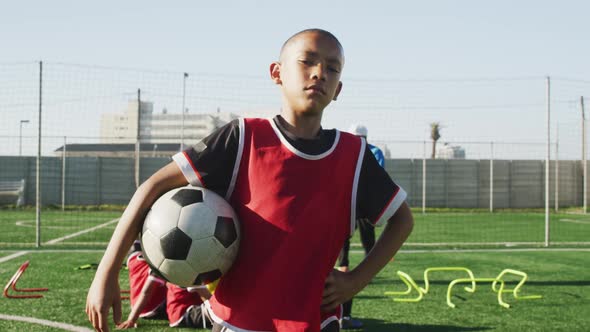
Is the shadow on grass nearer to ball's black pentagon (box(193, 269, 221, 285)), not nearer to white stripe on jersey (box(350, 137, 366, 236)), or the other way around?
white stripe on jersey (box(350, 137, 366, 236))

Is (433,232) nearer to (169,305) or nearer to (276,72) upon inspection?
(169,305)

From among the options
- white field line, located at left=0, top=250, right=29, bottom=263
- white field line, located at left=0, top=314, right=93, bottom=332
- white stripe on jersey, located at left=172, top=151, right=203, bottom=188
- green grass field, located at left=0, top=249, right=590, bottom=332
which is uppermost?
white stripe on jersey, located at left=172, top=151, right=203, bottom=188

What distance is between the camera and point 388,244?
94.9 inches

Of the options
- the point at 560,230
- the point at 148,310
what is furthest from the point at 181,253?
the point at 560,230

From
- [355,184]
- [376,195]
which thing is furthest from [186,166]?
[376,195]

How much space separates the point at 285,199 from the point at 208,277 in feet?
1.40

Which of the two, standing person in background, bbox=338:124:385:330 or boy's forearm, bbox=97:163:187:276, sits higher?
boy's forearm, bbox=97:163:187:276

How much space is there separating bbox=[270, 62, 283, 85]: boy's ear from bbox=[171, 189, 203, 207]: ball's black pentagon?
1.84 feet

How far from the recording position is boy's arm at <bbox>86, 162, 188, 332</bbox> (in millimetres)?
2041

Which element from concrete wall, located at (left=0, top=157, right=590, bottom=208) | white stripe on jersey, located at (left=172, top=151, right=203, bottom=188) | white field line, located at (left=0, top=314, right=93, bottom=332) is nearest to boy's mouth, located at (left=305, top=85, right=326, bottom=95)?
white stripe on jersey, located at (left=172, top=151, right=203, bottom=188)

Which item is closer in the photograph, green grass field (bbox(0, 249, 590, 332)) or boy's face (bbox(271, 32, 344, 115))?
boy's face (bbox(271, 32, 344, 115))

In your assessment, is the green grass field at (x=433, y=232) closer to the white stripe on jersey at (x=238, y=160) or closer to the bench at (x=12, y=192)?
the bench at (x=12, y=192)

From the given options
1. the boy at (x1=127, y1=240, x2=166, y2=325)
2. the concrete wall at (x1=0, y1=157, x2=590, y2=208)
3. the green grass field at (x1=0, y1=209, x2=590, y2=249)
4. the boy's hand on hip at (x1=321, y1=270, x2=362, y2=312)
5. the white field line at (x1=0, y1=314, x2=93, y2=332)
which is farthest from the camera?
the concrete wall at (x1=0, y1=157, x2=590, y2=208)

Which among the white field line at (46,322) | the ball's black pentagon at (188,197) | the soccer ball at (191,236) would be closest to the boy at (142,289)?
the white field line at (46,322)
